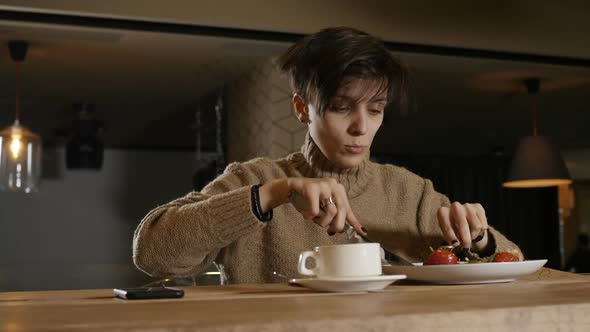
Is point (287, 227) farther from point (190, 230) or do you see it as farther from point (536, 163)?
point (536, 163)

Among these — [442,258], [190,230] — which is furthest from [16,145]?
[442,258]

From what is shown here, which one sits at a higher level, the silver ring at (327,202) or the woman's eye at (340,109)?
the woman's eye at (340,109)

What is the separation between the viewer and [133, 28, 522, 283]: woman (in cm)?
116

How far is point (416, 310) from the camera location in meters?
0.70

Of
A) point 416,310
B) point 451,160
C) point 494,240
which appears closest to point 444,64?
point 494,240

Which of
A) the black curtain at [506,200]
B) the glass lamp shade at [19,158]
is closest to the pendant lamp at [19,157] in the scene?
the glass lamp shade at [19,158]

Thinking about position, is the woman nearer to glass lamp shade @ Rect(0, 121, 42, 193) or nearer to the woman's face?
the woman's face

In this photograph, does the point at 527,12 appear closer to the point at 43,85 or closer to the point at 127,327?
the point at 43,85

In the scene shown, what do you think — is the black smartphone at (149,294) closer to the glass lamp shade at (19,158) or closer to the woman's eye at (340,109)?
the woman's eye at (340,109)

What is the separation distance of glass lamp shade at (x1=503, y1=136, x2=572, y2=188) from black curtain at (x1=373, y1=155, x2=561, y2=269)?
3773mm

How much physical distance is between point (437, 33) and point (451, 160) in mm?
4858

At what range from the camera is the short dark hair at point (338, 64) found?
4.58 ft

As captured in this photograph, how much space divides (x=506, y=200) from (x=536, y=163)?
4.40m

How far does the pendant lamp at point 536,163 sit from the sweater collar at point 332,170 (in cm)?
314
